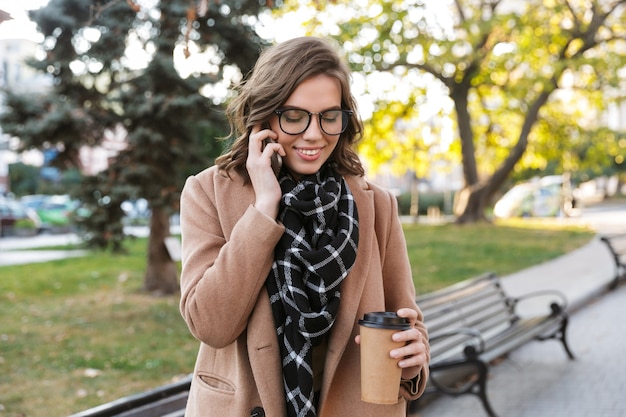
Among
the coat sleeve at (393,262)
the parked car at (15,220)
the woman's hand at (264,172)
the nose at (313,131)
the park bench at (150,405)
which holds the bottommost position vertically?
the parked car at (15,220)

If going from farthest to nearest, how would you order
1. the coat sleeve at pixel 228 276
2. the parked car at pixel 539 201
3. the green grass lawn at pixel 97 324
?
1. the parked car at pixel 539 201
2. the green grass lawn at pixel 97 324
3. the coat sleeve at pixel 228 276

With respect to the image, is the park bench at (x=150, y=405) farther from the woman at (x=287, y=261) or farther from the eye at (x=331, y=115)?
the eye at (x=331, y=115)

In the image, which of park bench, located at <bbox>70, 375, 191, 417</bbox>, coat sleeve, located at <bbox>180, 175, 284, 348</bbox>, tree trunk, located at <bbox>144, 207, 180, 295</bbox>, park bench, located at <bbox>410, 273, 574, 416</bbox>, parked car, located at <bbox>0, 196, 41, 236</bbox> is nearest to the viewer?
coat sleeve, located at <bbox>180, 175, 284, 348</bbox>

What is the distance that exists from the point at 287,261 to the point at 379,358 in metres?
0.31

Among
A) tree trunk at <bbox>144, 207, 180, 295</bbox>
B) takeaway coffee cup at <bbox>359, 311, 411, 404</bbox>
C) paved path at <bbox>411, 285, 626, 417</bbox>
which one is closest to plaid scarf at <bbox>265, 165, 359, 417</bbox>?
takeaway coffee cup at <bbox>359, 311, 411, 404</bbox>

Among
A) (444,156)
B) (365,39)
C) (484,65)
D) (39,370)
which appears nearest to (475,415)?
(39,370)

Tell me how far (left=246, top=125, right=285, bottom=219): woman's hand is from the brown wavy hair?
63mm

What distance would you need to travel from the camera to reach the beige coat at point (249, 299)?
163 centimetres

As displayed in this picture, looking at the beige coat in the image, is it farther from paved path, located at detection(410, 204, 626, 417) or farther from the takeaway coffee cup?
paved path, located at detection(410, 204, 626, 417)

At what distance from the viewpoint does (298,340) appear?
1662 mm

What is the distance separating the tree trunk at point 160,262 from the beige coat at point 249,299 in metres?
8.39

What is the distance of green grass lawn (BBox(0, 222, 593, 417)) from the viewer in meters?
5.69

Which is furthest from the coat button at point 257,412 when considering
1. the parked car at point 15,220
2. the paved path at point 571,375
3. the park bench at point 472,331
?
the parked car at point 15,220

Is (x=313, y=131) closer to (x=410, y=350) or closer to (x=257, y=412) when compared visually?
(x=410, y=350)
